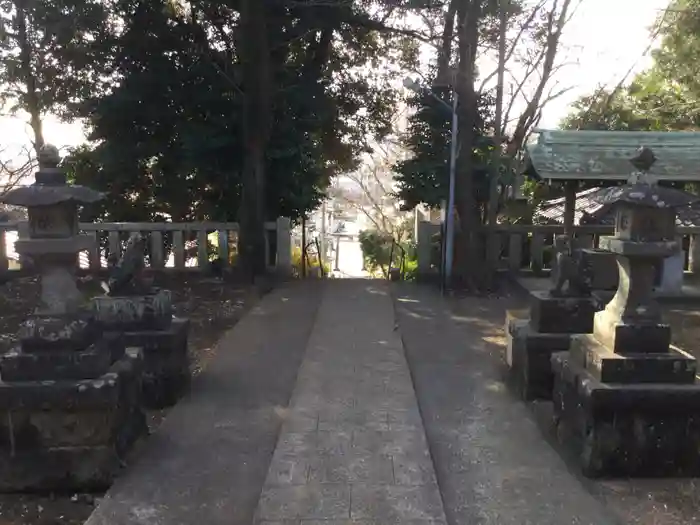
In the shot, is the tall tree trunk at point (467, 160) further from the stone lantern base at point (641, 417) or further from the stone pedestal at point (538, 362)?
the stone lantern base at point (641, 417)

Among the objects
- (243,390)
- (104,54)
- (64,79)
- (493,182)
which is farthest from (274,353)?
(64,79)

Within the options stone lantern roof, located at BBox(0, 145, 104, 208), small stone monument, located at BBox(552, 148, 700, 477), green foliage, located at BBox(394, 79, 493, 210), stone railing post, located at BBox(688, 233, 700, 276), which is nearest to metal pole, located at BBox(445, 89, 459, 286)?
green foliage, located at BBox(394, 79, 493, 210)

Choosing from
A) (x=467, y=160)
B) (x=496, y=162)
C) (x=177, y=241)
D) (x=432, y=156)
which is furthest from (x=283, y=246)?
(x=496, y=162)

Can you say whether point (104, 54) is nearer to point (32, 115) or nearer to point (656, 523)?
point (32, 115)

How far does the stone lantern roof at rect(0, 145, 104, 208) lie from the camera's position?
14.3ft

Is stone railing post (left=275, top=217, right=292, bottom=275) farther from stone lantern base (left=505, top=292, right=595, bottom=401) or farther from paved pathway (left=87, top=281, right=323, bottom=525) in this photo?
stone lantern base (left=505, top=292, right=595, bottom=401)

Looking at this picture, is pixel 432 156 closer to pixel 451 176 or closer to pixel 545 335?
pixel 451 176

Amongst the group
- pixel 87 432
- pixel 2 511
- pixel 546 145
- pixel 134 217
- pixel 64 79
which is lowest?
pixel 2 511

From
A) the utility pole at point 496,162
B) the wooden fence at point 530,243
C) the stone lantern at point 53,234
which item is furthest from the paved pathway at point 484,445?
the wooden fence at point 530,243

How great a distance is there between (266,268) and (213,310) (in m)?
2.63

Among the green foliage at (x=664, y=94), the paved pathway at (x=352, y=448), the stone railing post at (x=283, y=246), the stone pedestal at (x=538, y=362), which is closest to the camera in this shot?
the paved pathway at (x=352, y=448)

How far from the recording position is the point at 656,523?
3883 millimetres

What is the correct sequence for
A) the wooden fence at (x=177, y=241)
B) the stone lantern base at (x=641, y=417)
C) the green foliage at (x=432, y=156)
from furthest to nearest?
the wooden fence at (x=177, y=241), the green foliage at (x=432, y=156), the stone lantern base at (x=641, y=417)

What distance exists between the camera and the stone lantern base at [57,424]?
4305 millimetres
